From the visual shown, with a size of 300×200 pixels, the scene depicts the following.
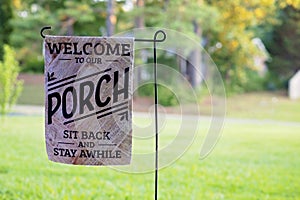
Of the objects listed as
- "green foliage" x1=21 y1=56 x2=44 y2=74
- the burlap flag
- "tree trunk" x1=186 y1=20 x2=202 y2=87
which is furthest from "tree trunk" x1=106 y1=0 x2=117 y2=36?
the burlap flag

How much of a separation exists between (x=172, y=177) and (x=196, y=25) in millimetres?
11171

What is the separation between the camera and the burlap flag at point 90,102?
7.60ft

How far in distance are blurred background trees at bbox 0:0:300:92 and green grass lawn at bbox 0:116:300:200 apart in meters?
6.14

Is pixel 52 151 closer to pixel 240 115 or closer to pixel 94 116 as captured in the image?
pixel 94 116

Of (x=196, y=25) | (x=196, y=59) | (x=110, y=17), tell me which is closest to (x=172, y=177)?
(x=110, y=17)

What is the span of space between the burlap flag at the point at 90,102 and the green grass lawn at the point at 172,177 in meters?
1.49

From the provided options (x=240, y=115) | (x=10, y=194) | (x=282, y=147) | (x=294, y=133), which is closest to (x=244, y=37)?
(x=240, y=115)

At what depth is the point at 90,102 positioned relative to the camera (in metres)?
2.34

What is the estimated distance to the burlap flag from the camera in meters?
2.32

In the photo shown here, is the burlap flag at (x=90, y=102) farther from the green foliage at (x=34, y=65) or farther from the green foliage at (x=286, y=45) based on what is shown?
the green foliage at (x=286, y=45)

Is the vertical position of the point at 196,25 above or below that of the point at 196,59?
above

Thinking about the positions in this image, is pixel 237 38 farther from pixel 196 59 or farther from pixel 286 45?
pixel 286 45

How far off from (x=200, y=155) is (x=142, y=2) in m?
8.98

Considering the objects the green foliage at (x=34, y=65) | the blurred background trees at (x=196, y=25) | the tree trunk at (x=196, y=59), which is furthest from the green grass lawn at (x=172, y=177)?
the green foliage at (x=34, y=65)
